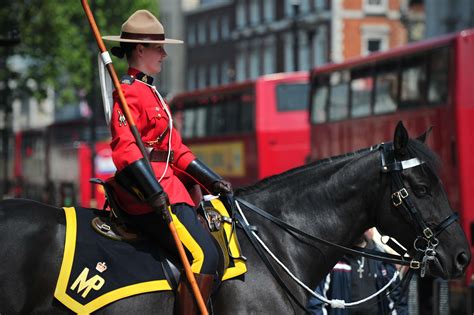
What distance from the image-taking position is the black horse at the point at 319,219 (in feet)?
20.6

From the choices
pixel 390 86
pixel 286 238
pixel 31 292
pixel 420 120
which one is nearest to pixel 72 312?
pixel 31 292

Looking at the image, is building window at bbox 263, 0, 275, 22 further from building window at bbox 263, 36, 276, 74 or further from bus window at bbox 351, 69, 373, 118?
bus window at bbox 351, 69, 373, 118

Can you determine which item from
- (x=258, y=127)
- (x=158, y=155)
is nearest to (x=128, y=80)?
(x=158, y=155)

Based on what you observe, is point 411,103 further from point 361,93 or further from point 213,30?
point 213,30

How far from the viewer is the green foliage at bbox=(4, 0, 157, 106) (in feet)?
115

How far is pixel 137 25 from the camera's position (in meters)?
6.61

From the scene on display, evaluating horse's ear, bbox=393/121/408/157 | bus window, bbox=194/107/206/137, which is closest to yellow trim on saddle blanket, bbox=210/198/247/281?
horse's ear, bbox=393/121/408/157

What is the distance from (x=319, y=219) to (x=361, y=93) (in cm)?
1537

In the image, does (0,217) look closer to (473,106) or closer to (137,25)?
(137,25)

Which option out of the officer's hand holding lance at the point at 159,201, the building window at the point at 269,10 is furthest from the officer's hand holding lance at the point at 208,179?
the building window at the point at 269,10

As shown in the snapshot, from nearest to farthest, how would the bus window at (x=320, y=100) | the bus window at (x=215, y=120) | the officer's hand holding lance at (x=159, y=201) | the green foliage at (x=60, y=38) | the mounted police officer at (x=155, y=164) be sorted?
the officer's hand holding lance at (x=159, y=201)
the mounted police officer at (x=155, y=164)
the bus window at (x=320, y=100)
the bus window at (x=215, y=120)
the green foliage at (x=60, y=38)

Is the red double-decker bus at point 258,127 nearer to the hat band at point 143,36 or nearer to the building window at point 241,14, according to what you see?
the hat band at point 143,36

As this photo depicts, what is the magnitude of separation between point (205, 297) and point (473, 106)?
39.3 feet

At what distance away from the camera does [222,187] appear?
672cm
